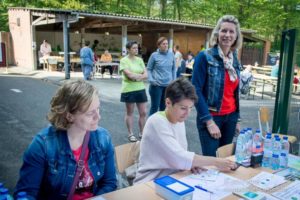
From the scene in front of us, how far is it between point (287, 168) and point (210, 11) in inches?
1125

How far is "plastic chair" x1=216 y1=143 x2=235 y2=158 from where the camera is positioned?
2.57 meters

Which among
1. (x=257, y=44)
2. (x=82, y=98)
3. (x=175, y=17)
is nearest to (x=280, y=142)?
(x=82, y=98)

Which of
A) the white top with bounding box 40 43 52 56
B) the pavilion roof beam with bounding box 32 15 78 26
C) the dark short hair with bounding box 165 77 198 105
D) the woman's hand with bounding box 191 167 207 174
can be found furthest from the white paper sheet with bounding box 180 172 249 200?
the white top with bounding box 40 43 52 56

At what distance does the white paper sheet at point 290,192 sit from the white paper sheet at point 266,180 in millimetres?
66

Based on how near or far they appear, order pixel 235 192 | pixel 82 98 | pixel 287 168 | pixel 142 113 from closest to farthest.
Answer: pixel 82 98 → pixel 235 192 → pixel 287 168 → pixel 142 113

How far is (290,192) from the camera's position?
6.25 feet

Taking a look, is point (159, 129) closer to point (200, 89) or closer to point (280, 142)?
point (200, 89)

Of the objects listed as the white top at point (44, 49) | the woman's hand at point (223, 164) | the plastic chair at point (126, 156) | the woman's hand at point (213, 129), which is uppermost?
the white top at point (44, 49)

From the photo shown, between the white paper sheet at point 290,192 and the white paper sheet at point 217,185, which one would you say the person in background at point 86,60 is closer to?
the white paper sheet at point 217,185

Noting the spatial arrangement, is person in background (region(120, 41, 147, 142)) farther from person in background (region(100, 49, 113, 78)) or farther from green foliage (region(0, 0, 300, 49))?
green foliage (region(0, 0, 300, 49))

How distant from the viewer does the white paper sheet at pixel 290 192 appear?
1.83 m

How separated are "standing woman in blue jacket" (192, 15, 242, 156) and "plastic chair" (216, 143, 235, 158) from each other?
10cm

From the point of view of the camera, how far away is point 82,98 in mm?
1714

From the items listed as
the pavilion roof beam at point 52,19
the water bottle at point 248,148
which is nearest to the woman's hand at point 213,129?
the water bottle at point 248,148
